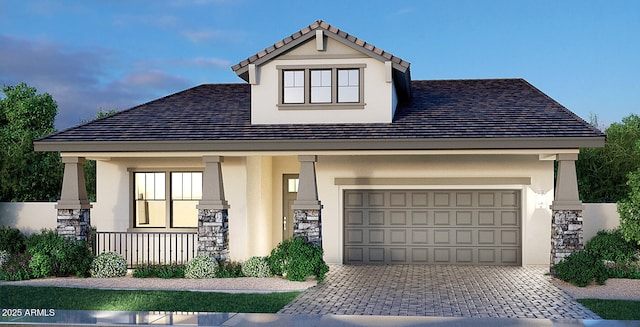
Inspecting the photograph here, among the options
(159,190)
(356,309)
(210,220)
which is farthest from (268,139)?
(356,309)

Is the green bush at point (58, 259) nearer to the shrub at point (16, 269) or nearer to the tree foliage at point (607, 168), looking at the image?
the shrub at point (16, 269)

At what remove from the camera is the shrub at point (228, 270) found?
1623 centimetres

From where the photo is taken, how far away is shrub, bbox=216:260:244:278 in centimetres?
1623

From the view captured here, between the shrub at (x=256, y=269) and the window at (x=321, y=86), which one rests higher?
the window at (x=321, y=86)

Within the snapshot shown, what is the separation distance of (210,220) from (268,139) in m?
2.49

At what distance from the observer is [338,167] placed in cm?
1916

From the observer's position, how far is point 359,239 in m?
19.3

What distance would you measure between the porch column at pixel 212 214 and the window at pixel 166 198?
6.76 feet

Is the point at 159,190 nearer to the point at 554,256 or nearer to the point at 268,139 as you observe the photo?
the point at 268,139

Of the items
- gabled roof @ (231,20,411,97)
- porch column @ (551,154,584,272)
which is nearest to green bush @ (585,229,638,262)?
porch column @ (551,154,584,272)

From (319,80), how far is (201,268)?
572 cm

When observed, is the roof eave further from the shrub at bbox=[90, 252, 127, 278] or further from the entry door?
the entry door

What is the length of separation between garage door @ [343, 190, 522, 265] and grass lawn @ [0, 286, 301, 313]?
571 cm

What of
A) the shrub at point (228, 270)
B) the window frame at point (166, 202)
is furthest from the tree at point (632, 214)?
the window frame at point (166, 202)
